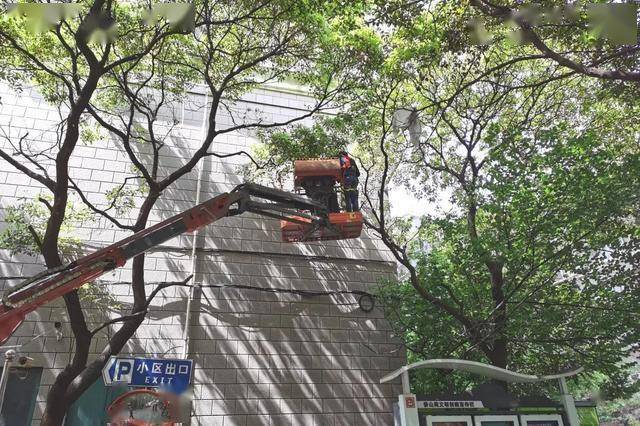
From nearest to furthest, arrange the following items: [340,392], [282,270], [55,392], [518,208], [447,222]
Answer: [55,392] < [518,208] < [447,222] < [340,392] < [282,270]

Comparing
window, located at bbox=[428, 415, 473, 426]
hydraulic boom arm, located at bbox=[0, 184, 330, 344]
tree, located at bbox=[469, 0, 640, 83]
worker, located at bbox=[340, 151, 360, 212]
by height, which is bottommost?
window, located at bbox=[428, 415, 473, 426]

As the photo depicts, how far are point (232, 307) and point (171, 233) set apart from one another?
3941 mm

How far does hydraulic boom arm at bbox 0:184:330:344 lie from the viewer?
4.58m

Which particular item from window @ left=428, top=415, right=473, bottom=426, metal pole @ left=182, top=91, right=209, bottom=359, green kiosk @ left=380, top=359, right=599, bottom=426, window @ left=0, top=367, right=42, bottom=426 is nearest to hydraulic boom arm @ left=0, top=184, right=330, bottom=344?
green kiosk @ left=380, top=359, right=599, bottom=426

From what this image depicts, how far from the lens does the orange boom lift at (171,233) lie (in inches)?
181

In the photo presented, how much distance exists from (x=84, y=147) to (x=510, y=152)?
27.1ft

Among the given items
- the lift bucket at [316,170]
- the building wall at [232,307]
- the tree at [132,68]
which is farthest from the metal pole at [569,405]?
the tree at [132,68]

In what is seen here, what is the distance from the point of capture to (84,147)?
9180mm

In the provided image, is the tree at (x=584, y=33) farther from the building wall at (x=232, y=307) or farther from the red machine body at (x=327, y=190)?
the building wall at (x=232, y=307)

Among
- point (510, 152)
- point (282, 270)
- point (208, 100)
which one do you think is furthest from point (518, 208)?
point (208, 100)

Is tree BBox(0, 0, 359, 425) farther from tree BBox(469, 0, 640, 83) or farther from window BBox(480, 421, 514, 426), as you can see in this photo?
window BBox(480, 421, 514, 426)

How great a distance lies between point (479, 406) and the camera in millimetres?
6000

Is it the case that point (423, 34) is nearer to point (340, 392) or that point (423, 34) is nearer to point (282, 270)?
point (282, 270)

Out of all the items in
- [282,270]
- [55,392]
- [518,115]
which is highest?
[518,115]
